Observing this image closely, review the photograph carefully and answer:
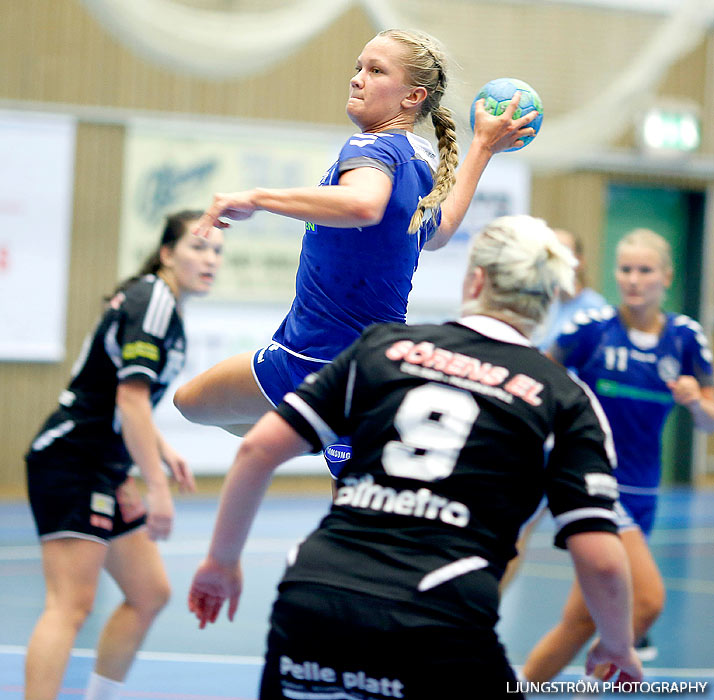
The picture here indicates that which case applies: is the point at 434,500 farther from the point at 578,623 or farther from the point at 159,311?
Answer: the point at 578,623

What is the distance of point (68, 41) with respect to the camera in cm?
1023

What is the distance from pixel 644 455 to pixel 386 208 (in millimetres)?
2591

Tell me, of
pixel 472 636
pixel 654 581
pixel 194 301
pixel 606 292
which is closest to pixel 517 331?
pixel 472 636

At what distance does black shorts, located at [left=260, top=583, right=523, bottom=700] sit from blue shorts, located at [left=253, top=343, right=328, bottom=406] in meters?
1.02

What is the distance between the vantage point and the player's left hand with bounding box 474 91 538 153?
10.8 ft

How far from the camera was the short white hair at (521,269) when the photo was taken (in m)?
2.29

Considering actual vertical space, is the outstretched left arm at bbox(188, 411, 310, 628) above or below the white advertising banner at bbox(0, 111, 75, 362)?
below

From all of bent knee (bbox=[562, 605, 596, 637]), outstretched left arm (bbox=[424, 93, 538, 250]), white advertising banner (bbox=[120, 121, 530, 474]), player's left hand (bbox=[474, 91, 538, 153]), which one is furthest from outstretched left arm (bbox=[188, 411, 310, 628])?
white advertising banner (bbox=[120, 121, 530, 474])

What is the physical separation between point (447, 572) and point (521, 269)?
0.64 meters

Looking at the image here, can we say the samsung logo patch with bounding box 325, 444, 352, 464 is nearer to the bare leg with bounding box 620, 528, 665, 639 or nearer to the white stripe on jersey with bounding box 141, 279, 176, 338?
the white stripe on jersey with bounding box 141, 279, 176, 338

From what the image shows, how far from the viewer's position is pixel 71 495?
3926mm

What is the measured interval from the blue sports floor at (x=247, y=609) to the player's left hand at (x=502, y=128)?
5.79 feet

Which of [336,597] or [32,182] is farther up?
[32,182]

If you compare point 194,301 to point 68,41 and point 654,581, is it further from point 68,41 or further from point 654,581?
point 654,581
